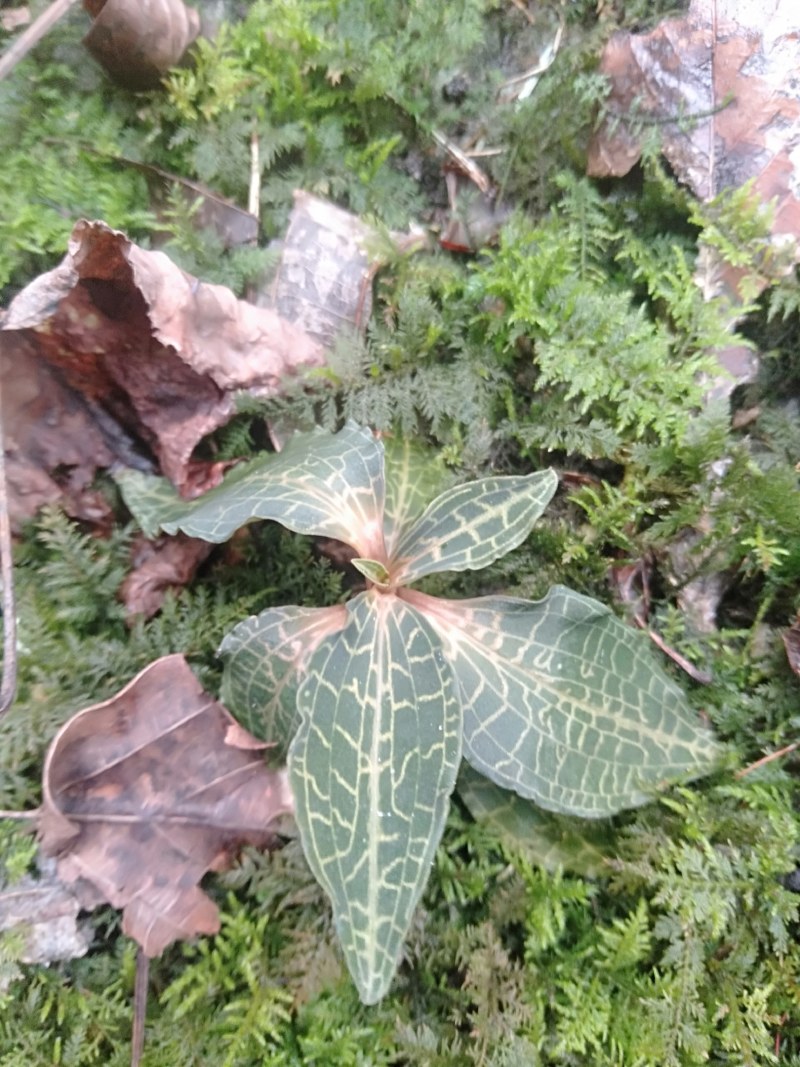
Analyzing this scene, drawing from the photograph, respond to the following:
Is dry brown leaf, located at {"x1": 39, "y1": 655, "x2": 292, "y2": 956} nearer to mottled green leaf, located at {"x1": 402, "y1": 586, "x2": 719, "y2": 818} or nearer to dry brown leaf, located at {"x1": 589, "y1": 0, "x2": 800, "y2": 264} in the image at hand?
mottled green leaf, located at {"x1": 402, "y1": 586, "x2": 719, "y2": 818}

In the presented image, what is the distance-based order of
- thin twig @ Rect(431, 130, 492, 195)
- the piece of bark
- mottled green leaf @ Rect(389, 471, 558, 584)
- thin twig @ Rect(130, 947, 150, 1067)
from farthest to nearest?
thin twig @ Rect(431, 130, 492, 195)
the piece of bark
mottled green leaf @ Rect(389, 471, 558, 584)
thin twig @ Rect(130, 947, 150, 1067)

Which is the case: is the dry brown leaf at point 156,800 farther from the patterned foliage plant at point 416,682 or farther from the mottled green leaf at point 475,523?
the mottled green leaf at point 475,523

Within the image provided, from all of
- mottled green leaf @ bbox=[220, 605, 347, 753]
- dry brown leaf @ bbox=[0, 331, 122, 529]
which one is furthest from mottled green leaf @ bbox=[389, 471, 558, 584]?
dry brown leaf @ bbox=[0, 331, 122, 529]

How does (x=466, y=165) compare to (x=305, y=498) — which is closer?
(x=305, y=498)

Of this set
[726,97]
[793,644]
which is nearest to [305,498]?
[793,644]

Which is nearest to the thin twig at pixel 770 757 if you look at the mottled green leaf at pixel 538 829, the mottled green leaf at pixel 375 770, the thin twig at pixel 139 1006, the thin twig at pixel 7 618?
the mottled green leaf at pixel 538 829

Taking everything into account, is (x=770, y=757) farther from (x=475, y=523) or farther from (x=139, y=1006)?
(x=139, y=1006)
